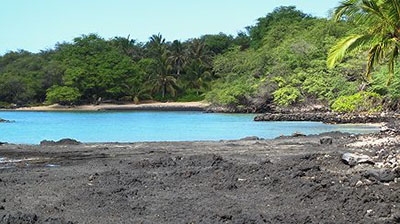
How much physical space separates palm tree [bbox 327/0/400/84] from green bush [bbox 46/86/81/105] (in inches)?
2412

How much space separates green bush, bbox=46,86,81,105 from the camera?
75.4 m

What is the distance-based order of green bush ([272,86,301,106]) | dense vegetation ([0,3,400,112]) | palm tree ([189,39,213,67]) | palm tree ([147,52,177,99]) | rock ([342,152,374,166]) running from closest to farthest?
1. rock ([342,152,374,166])
2. dense vegetation ([0,3,400,112])
3. green bush ([272,86,301,106])
4. palm tree ([147,52,177,99])
5. palm tree ([189,39,213,67])

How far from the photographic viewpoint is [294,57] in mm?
52406

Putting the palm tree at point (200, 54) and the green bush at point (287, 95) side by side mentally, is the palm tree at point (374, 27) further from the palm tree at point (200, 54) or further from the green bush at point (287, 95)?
the palm tree at point (200, 54)

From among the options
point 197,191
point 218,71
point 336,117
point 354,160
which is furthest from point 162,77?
point 197,191

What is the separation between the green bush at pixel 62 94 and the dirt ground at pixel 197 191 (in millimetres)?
59905

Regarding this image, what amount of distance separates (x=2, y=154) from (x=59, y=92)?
187ft

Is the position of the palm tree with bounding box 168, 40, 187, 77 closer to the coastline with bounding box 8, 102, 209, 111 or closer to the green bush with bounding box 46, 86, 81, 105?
the coastline with bounding box 8, 102, 209, 111

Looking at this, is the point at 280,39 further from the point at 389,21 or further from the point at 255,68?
the point at 389,21

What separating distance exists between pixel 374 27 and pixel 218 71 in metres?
52.9

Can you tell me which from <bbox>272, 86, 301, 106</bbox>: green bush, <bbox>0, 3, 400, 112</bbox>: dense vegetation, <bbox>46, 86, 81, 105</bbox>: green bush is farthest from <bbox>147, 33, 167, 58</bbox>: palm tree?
<bbox>272, 86, 301, 106</bbox>: green bush

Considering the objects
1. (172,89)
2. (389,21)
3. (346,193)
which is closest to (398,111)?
(389,21)

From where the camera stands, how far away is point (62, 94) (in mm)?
75250

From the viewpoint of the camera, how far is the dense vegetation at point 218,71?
47156mm
